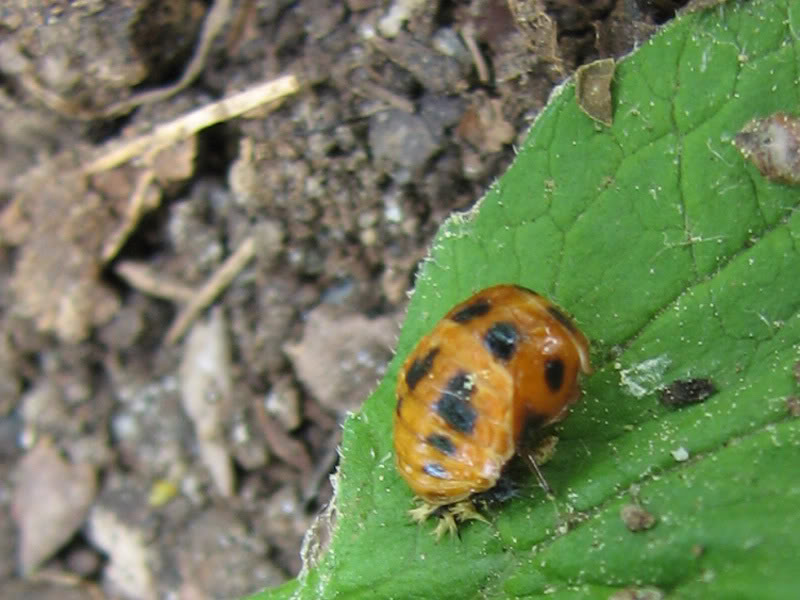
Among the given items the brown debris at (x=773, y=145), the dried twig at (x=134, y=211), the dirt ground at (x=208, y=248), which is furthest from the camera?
the dried twig at (x=134, y=211)

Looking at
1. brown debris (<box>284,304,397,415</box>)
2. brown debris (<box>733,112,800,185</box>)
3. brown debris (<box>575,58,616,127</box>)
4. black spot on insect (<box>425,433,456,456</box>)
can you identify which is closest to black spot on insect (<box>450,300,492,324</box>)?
black spot on insect (<box>425,433,456,456</box>)

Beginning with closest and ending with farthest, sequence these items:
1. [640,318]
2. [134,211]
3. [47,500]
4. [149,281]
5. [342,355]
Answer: [640,318] < [342,355] < [134,211] < [149,281] < [47,500]

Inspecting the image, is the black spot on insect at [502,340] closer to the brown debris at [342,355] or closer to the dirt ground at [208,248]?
the dirt ground at [208,248]

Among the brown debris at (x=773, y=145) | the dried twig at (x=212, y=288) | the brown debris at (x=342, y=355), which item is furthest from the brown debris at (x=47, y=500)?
the brown debris at (x=773, y=145)

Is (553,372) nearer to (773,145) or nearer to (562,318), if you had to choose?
(562,318)

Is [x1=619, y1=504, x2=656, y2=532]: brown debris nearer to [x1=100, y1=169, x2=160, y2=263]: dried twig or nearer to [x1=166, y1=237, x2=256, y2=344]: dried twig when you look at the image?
[x1=166, y1=237, x2=256, y2=344]: dried twig

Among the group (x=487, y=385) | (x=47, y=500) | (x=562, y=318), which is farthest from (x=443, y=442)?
(x=47, y=500)
